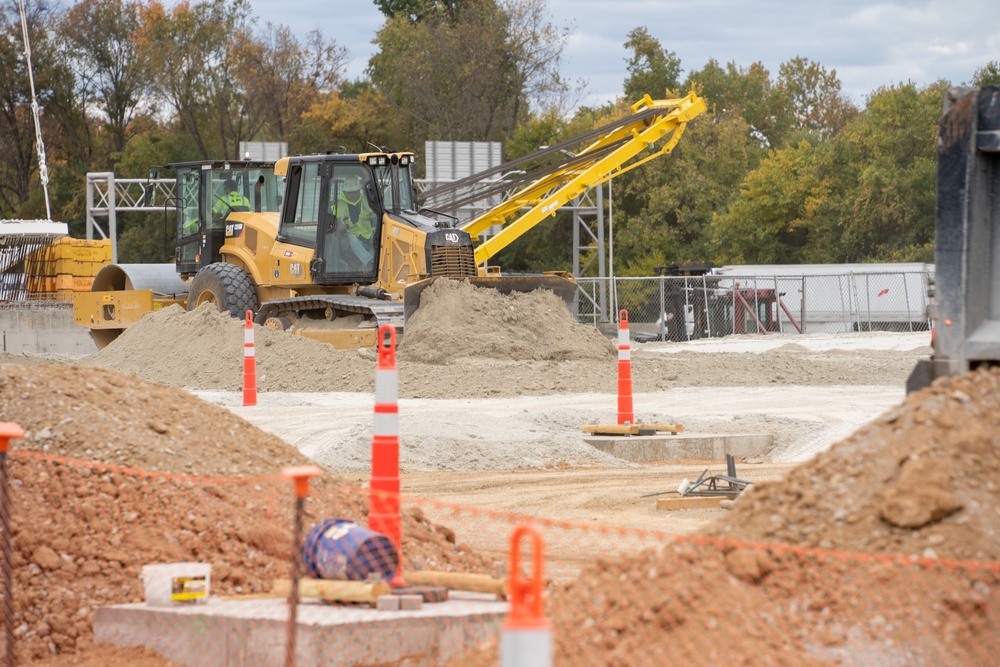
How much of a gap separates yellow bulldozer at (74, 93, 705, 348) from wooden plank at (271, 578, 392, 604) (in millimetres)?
14859

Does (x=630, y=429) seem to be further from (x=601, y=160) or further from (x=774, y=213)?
(x=774, y=213)

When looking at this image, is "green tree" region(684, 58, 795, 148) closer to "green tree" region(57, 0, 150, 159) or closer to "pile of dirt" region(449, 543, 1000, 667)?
"green tree" region(57, 0, 150, 159)

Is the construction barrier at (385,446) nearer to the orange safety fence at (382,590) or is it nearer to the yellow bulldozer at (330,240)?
the orange safety fence at (382,590)

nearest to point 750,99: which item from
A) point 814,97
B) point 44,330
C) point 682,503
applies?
point 814,97

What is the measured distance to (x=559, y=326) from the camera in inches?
847

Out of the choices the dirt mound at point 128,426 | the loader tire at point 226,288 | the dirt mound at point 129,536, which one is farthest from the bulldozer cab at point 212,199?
the dirt mound at point 129,536

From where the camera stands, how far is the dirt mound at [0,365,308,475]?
768cm

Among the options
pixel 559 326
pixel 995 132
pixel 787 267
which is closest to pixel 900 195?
pixel 787 267

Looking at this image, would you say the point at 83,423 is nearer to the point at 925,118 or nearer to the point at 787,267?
the point at 787,267

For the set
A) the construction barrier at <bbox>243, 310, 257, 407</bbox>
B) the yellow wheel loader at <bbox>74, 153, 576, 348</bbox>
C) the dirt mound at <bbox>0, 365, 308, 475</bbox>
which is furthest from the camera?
the yellow wheel loader at <bbox>74, 153, 576, 348</bbox>

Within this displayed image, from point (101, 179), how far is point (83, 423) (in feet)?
121

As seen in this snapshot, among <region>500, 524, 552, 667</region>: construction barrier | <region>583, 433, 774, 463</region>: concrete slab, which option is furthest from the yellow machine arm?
<region>500, 524, 552, 667</region>: construction barrier

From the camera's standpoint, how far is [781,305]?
38000 mm

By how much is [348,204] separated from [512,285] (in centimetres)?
296
